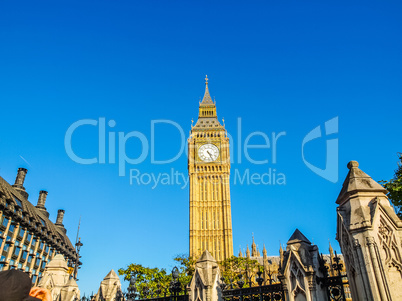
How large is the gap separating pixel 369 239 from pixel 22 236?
184 ft

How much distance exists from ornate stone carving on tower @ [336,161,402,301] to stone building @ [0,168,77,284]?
39.1m

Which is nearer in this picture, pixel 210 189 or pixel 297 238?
pixel 297 238

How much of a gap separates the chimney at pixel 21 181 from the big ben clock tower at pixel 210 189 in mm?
32700

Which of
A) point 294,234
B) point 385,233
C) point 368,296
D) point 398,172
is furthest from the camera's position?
point 398,172

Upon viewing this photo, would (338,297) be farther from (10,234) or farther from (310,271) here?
(10,234)

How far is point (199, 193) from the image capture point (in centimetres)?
7300

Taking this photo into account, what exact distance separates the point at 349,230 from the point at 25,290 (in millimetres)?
5553

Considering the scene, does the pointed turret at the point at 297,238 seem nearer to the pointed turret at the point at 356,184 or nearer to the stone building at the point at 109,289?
the pointed turret at the point at 356,184

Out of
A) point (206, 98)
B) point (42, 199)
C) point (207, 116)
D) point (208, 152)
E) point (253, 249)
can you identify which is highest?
point (206, 98)

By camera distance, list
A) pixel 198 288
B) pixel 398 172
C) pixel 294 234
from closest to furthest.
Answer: pixel 294 234 < pixel 198 288 < pixel 398 172

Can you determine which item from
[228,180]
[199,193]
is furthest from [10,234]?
[228,180]

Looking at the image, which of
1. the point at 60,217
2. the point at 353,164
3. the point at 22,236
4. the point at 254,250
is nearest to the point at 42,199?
the point at 60,217

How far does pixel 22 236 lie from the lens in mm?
51688

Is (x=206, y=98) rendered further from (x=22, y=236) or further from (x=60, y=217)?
(x=22, y=236)
